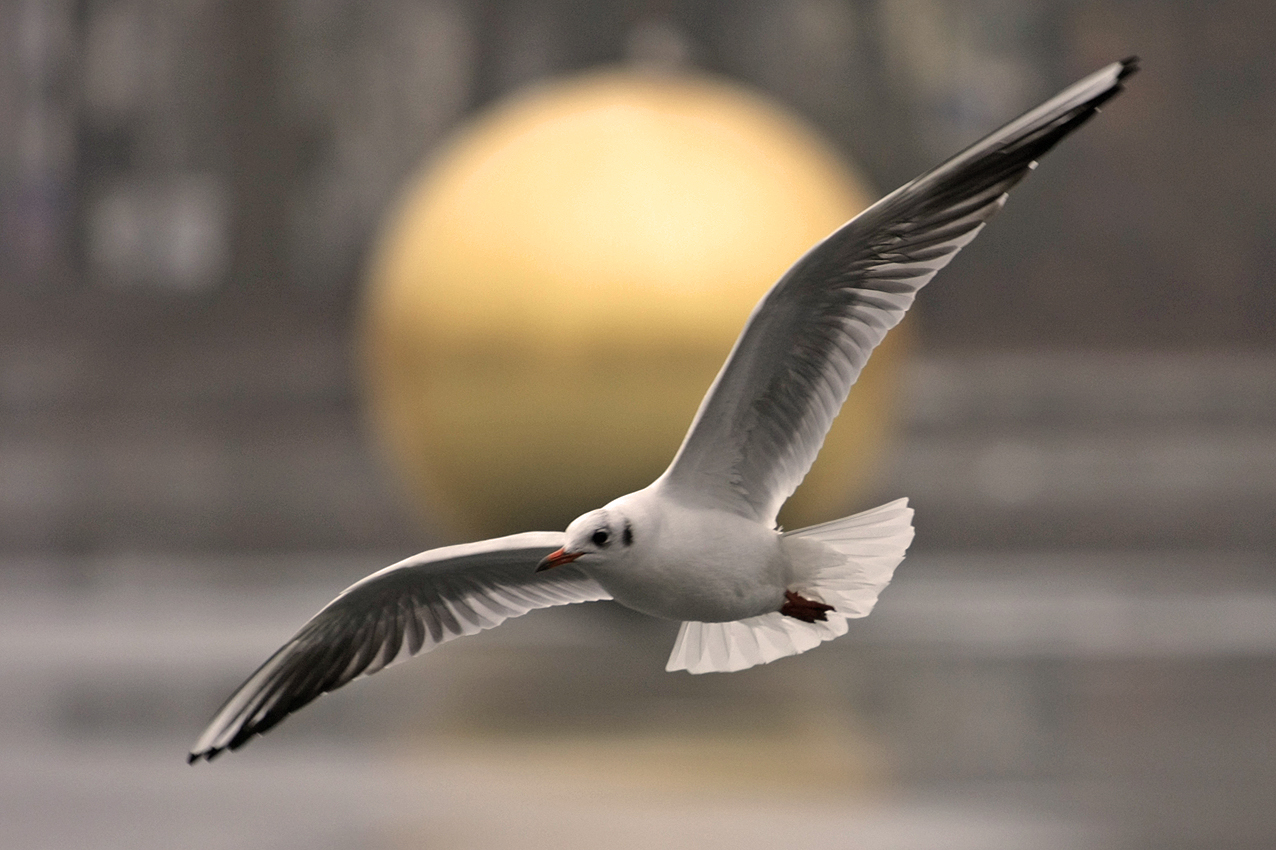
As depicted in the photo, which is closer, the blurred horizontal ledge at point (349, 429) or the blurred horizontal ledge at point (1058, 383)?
the blurred horizontal ledge at point (349, 429)

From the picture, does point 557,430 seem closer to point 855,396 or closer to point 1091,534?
point 855,396

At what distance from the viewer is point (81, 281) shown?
29984 millimetres

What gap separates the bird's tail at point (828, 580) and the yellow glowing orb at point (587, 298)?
8.26 metres

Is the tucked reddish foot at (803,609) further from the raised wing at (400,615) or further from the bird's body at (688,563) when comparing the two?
the raised wing at (400,615)

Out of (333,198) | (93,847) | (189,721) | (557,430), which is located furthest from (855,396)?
(333,198)

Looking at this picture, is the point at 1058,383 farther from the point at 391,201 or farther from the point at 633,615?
the point at 633,615

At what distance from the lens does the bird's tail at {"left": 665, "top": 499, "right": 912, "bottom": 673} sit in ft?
13.8

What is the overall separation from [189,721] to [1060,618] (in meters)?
7.06

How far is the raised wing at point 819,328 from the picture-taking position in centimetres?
407

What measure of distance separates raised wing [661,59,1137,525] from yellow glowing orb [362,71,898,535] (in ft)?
27.0

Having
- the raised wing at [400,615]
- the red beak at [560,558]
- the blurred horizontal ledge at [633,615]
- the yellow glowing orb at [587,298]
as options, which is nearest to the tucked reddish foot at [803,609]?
the raised wing at [400,615]

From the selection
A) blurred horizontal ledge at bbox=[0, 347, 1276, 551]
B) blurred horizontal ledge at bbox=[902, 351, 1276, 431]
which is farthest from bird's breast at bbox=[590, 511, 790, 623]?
blurred horizontal ledge at bbox=[902, 351, 1276, 431]

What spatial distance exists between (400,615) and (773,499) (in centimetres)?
102

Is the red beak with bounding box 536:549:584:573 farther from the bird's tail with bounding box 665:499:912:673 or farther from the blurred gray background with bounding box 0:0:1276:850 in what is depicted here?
the blurred gray background with bounding box 0:0:1276:850
